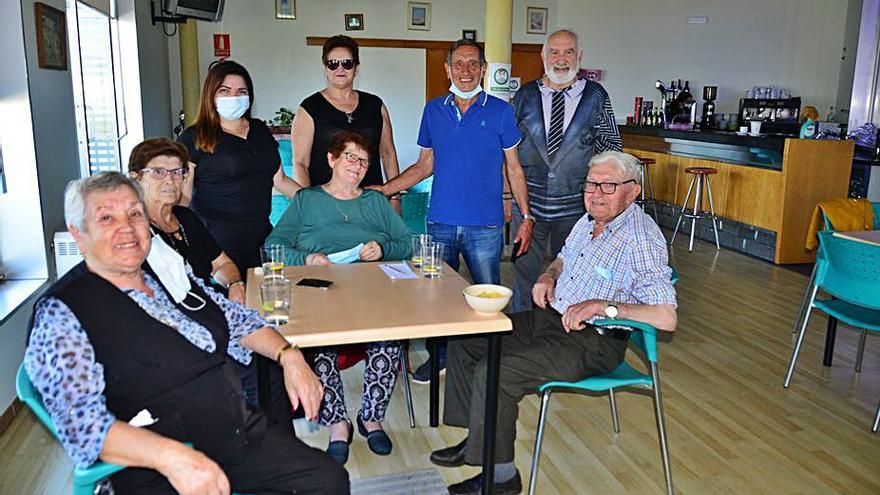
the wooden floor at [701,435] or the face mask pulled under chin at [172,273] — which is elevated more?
the face mask pulled under chin at [172,273]

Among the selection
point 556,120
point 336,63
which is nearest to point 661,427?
point 556,120

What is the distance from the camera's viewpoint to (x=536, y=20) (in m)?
10.7

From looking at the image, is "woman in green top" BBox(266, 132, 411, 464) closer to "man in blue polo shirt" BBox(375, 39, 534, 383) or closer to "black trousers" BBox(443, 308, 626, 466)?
"man in blue polo shirt" BBox(375, 39, 534, 383)

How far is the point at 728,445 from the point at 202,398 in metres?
2.21

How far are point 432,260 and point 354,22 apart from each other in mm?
8241

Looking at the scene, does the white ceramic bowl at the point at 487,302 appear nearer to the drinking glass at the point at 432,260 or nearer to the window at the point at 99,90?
the drinking glass at the point at 432,260

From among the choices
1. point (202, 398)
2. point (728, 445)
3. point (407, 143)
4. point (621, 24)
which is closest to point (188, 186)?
point (202, 398)

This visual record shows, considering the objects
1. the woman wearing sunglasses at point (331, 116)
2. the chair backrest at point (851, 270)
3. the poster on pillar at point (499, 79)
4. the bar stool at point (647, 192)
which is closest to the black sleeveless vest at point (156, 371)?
the woman wearing sunglasses at point (331, 116)

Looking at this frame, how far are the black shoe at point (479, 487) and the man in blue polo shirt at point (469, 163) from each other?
2.37 ft

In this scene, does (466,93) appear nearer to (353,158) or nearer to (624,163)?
(353,158)

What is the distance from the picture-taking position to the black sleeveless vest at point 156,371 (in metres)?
1.51

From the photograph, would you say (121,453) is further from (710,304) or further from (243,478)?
(710,304)

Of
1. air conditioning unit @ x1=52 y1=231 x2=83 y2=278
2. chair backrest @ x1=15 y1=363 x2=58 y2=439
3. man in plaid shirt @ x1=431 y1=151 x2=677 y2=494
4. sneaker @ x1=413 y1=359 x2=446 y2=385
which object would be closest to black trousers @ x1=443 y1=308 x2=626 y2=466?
man in plaid shirt @ x1=431 y1=151 x2=677 y2=494

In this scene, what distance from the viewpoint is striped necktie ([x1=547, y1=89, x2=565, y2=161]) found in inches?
135
